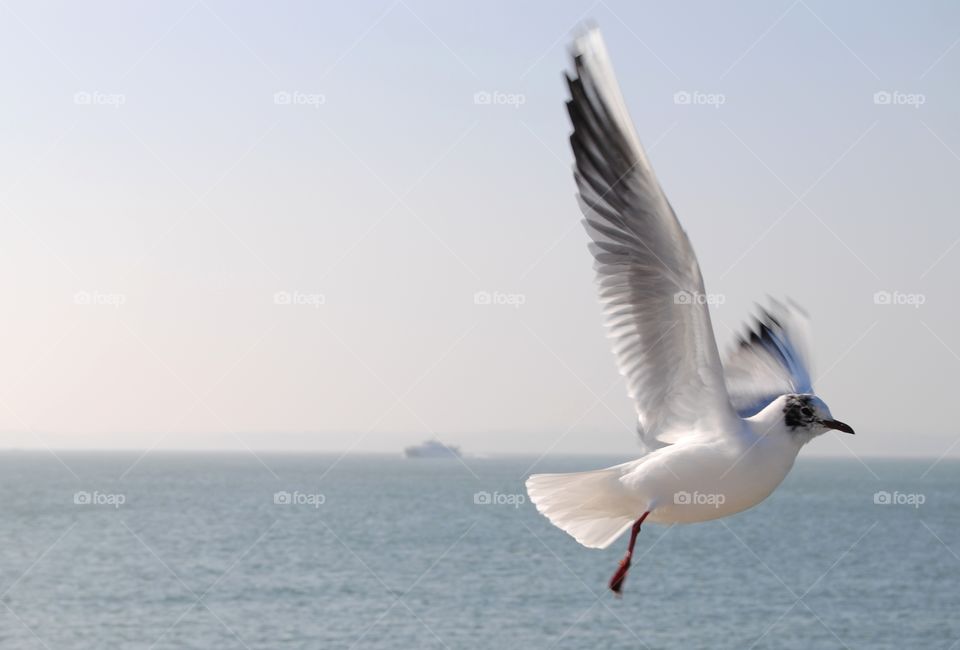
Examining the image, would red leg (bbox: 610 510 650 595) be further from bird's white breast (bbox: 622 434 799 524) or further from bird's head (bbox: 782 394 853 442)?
bird's head (bbox: 782 394 853 442)

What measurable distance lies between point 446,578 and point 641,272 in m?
70.0

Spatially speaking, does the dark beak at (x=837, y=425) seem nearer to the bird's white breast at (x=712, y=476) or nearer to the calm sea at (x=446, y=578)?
the bird's white breast at (x=712, y=476)

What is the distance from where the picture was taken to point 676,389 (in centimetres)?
683

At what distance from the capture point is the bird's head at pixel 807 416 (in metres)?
6.27

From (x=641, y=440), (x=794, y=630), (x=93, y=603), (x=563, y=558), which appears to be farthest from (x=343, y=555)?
(x=641, y=440)

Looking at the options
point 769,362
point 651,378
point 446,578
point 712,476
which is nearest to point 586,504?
point 651,378

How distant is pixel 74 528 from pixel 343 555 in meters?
28.4

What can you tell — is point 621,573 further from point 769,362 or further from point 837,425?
point 769,362

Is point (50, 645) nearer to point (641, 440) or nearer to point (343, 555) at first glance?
point (343, 555)

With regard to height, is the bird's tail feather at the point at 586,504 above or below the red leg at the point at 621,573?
above

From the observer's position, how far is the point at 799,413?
20.7ft

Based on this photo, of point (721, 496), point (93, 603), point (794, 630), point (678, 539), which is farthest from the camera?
point (678, 539)

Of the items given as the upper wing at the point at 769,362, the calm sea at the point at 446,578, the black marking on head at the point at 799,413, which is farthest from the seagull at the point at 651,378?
the calm sea at the point at 446,578

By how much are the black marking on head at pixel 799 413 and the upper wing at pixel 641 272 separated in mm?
310
